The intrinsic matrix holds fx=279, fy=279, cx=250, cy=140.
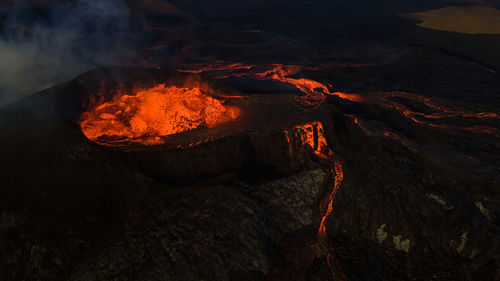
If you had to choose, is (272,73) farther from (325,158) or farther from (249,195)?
(249,195)

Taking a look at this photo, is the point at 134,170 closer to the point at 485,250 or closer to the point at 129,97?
the point at 129,97

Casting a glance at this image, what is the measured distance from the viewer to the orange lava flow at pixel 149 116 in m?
4.00

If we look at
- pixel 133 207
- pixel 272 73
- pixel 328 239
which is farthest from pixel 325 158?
pixel 272 73

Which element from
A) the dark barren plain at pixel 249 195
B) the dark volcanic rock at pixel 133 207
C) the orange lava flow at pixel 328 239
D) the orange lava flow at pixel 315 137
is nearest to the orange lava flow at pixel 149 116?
the dark barren plain at pixel 249 195

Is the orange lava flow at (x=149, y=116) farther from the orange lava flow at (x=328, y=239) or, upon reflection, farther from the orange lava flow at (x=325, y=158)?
the orange lava flow at (x=328, y=239)

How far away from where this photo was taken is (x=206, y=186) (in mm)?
3244

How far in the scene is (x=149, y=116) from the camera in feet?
14.6

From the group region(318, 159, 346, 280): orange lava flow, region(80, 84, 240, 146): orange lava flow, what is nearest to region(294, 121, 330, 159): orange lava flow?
region(318, 159, 346, 280): orange lava flow

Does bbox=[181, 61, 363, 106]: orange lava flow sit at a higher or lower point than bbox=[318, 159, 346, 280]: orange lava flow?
higher

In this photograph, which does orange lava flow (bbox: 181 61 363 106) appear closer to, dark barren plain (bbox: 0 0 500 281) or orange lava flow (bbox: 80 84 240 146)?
dark barren plain (bbox: 0 0 500 281)

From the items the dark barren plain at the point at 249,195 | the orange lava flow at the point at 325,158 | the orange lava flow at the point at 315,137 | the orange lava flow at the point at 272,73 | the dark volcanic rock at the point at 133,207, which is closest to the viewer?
the dark volcanic rock at the point at 133,207

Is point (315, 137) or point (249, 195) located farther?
point (315, 137)

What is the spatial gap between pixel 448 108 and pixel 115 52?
491 inches

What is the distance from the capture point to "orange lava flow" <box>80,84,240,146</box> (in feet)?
13.1
